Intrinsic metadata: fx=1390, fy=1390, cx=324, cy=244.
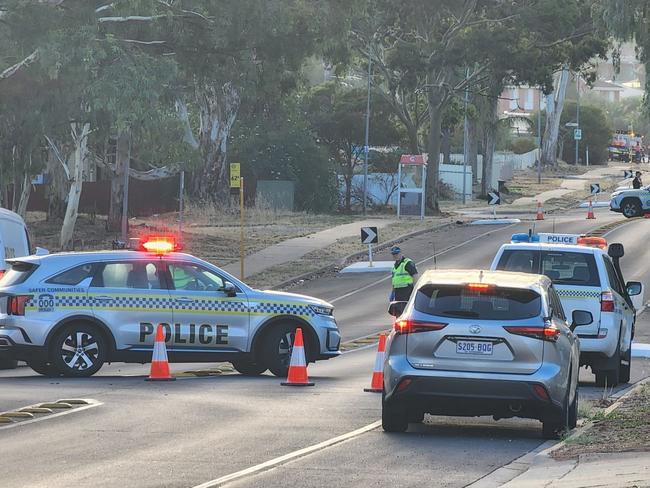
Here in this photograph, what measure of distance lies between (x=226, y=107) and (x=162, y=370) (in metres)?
40.7

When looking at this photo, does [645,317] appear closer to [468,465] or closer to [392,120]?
[468,465]

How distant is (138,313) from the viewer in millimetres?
18328

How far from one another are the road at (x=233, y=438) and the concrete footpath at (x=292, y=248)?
21.0m

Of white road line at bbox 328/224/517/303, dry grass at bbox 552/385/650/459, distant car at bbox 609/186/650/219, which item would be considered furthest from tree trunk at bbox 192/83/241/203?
dry grass at bbox 552/385/650/459

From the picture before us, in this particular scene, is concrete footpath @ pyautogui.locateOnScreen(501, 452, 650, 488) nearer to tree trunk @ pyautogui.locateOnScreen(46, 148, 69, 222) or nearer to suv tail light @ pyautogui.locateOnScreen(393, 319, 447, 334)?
suv tail light @ pyautogui.locateOnScreen(393, 319, 447, 334)

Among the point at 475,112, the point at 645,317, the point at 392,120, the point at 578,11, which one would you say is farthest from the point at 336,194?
the point at 645,317

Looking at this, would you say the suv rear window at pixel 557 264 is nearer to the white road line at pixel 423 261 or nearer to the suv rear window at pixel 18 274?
the suv rear window at pixel 18 274

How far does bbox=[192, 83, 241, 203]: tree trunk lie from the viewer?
57438 mm

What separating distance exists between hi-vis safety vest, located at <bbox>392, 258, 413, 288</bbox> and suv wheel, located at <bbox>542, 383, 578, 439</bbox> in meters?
14.7

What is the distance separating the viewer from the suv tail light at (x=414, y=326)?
1260 cm

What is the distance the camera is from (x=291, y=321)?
62.1 ft

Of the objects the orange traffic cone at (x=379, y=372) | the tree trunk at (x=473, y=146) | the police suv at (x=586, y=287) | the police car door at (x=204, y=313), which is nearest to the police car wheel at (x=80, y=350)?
the police car door at (x=204, y=313)

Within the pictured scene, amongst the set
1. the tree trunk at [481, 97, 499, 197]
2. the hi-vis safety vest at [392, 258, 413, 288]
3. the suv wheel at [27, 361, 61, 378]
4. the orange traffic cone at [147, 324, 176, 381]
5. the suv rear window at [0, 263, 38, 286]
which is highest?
the tree trunk at [481, 97, 499, 197]

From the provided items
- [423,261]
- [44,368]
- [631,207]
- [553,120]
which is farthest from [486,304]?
[553,120]
